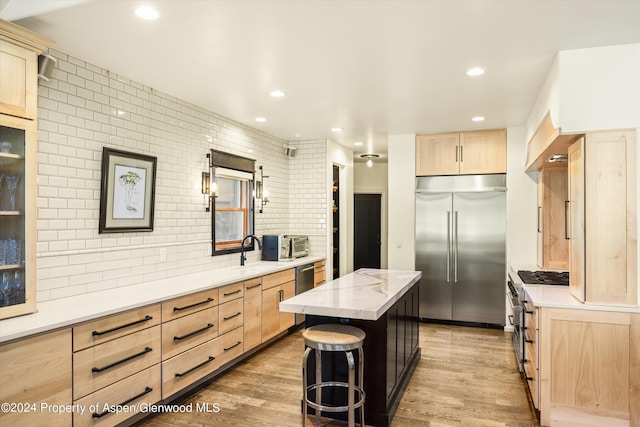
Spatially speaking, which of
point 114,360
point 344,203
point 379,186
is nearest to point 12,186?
point 114,360

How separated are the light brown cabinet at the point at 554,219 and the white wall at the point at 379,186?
4232 millimetres

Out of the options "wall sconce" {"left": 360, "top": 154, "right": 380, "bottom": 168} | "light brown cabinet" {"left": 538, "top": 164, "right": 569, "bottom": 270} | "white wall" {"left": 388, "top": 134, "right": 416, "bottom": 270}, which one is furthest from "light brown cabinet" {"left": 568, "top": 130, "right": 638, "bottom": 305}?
"wall sconce" {"left": 360, "top": 154, "right": 380, "bottom": 168}

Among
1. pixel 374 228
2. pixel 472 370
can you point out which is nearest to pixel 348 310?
pixel 472 370

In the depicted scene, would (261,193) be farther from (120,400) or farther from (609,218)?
(609,218)

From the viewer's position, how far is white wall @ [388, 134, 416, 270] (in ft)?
19.3

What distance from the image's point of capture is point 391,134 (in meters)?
5.92

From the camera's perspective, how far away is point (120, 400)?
270 cm

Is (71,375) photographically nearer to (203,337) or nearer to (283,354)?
(203,337)

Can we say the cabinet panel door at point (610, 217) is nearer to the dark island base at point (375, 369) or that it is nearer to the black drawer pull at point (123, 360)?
the dark island base at point (375, 369)

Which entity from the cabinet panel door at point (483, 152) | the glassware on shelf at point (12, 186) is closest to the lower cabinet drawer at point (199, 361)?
the glassware on shelf at point (12, 186)

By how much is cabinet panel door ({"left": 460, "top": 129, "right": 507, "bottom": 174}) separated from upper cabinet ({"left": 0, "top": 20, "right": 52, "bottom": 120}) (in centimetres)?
483

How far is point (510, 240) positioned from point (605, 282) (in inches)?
105

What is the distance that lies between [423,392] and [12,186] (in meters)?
3.34

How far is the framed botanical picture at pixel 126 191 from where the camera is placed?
323 centimetres
